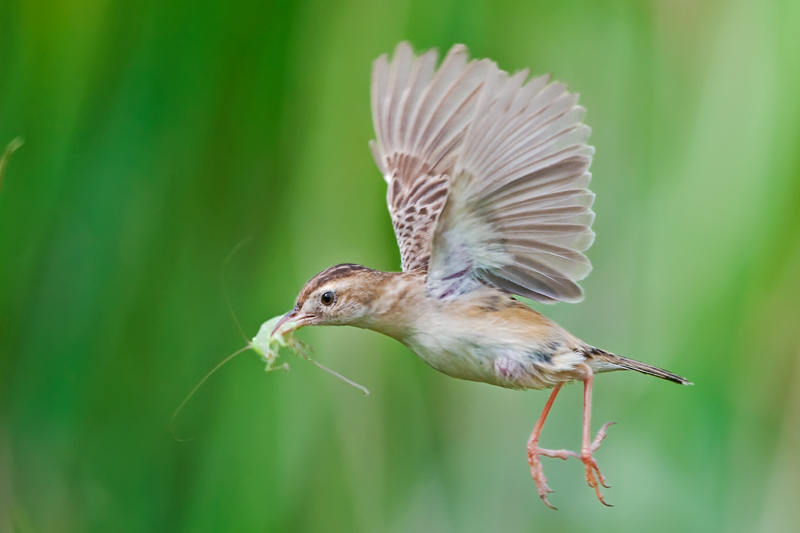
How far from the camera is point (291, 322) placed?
901mm

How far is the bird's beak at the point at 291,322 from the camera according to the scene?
89cm

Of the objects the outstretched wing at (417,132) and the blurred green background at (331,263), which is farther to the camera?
the blurred green background at (331,263)

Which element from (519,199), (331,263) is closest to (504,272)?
(519,199)

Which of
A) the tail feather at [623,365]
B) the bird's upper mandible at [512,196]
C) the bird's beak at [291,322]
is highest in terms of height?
the bird's upper mandible at [512,196]

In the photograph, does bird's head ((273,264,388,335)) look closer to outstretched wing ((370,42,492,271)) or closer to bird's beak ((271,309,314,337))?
bird's beak ((271,309,314,337))

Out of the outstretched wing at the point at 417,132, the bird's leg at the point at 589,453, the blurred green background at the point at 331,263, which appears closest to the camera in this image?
the bird's leg at the point at 589,453

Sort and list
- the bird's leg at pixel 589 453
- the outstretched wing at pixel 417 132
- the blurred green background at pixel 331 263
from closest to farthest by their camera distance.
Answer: the bird's leg at pixel 589 453
the outstretched wing at pixel 417 132
the blurred green background at pixel 331 263

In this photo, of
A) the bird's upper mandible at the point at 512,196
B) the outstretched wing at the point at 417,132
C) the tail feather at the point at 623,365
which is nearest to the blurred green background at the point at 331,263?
the outstretched wing at the point at 417,132

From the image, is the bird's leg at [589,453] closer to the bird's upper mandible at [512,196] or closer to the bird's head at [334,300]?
the bird's upper mandible at [512,196]

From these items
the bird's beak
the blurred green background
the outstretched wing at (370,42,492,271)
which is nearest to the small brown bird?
the bird's beak

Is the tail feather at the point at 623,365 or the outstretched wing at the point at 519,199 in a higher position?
the outstretched wing at the point at 519,199

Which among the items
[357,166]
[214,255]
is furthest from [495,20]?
[214,255]

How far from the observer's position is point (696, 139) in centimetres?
141

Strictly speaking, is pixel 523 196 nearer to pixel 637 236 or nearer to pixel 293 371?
pixel 637 236
